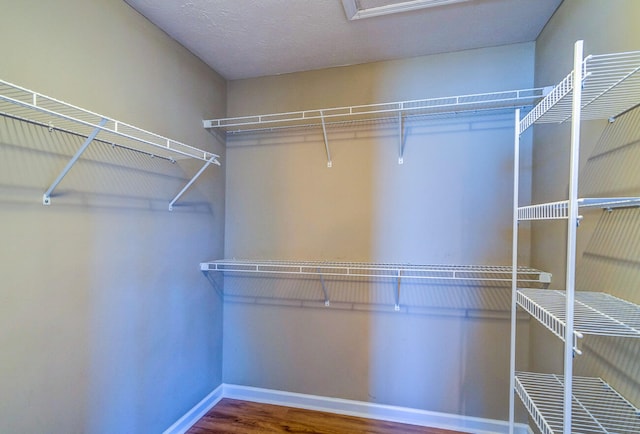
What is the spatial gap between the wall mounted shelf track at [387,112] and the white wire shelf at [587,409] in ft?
4.34

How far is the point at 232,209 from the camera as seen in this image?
2.17 metres

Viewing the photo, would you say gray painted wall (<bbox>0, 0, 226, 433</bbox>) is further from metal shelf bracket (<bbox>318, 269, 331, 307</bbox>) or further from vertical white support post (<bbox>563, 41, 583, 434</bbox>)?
vertical white support post (<bbox>563, 41, 583, 434</bbox>)

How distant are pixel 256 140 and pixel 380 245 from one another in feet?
3.76

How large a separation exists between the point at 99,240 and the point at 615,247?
2005 mm

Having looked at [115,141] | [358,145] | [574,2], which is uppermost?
[574,2]

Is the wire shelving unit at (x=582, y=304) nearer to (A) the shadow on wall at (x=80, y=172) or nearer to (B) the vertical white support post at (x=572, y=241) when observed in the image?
(B) the vertical white support post at (x=572, y=241)

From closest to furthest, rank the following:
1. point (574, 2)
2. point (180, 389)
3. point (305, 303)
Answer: point (574, 2) < point (180, 389) < point (305, 303)

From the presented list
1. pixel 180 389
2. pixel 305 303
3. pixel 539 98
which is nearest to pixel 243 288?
pixel 305 303

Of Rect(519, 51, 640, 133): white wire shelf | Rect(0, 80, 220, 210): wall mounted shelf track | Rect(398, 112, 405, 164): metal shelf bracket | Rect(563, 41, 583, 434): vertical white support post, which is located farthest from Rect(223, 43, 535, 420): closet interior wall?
Rect(563, 41, 583, 434): vertical white support post

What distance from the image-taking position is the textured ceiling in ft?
4.66

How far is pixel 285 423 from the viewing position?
1.85 m

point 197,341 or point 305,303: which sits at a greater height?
point 305,303

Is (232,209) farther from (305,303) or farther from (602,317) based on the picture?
(602,317)

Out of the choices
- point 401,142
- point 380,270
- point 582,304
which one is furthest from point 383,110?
point 582,304
